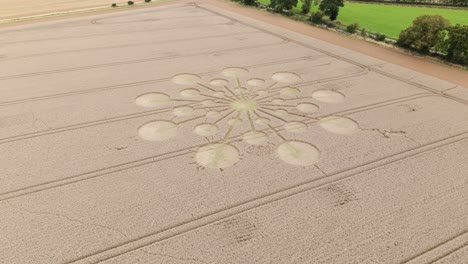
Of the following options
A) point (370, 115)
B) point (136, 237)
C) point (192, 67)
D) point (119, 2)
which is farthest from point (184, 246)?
point (119, 2)

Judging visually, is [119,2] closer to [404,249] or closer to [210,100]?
[210,100]

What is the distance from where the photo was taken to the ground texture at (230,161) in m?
9.88

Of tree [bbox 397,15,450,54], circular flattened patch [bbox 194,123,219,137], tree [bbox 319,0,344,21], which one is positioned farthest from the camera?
tree [bbox 319,0,344,21]

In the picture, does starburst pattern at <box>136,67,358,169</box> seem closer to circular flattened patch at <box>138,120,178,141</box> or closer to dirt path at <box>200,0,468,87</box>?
circular flattened patch at <box>138,120,178,141</box>

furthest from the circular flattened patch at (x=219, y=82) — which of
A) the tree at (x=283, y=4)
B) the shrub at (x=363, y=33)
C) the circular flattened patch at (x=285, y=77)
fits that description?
the tree at (x=283, y=4)

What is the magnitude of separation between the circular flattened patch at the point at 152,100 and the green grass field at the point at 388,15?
71.3ft

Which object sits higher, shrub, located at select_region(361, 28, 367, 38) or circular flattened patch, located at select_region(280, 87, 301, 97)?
shrub, located at select_region(361, 28, 367, 38)

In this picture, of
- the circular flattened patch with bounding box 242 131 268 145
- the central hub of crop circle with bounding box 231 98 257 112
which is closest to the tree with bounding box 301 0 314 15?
the central hub of crop circle with bounding box 231 98 257 112

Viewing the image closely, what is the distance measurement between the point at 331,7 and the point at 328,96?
63.0 feet

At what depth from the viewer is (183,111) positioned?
17.2m

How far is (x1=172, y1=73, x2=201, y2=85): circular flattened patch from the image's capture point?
67.8 ft

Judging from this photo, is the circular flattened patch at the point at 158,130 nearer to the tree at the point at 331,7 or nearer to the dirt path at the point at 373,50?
the dirt path at the point at 373,50

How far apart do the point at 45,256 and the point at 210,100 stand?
36.1 ft

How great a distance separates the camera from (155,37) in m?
30.0
